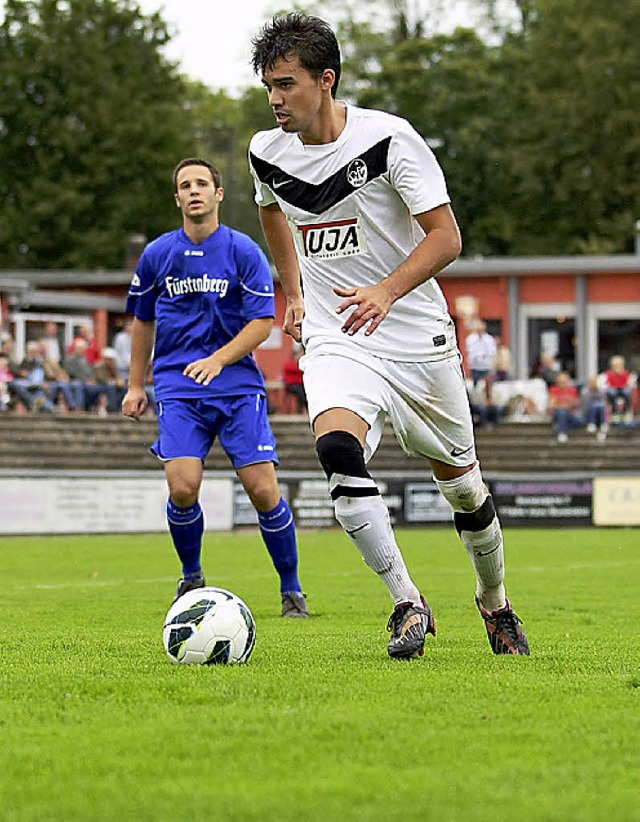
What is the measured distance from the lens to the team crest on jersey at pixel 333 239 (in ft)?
21.2

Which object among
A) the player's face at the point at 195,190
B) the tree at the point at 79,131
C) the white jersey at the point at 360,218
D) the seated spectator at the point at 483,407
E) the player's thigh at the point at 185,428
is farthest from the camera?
the tree at the point at 79,131

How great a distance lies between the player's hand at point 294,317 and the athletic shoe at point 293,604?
2675mm

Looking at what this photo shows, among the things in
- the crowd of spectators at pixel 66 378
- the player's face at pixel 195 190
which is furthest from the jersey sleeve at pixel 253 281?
the crowd of spectators at pixel 66 378

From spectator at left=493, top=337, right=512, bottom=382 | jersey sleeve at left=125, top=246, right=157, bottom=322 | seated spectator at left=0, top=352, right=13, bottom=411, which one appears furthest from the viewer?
spectator at left=493, top=337, right=512, bottom=382

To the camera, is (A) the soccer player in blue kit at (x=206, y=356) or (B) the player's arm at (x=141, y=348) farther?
(B) the player's arm at (x=141, y=348)

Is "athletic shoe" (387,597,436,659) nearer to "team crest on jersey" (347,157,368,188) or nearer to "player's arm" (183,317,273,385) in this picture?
"team crest on jersey" (347,157,368,188)

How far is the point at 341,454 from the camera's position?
20.3 ft

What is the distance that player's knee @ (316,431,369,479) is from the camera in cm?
619

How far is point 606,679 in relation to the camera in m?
5.67

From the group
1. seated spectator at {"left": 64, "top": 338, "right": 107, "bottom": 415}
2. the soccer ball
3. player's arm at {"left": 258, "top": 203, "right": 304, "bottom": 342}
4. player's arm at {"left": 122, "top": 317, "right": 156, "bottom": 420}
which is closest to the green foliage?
seated spectator at {"left": 64, "top": 338, "right": 107, "bottom": 415}

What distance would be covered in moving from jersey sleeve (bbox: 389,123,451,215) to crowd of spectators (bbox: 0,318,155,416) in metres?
22.1

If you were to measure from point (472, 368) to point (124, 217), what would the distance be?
26207 mm

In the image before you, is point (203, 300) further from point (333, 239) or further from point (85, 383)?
point (85, 383)

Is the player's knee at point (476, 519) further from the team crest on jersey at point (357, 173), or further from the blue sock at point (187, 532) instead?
the blue sock at point (187, 532)
